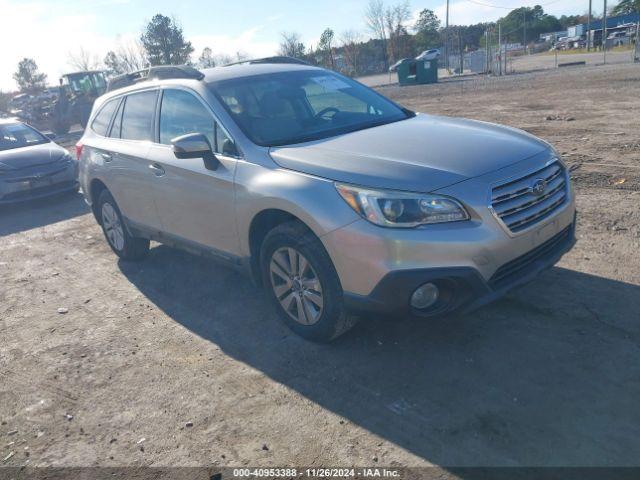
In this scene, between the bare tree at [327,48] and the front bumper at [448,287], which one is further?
the bare tree at [327,48]

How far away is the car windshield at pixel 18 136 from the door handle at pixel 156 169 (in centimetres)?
707

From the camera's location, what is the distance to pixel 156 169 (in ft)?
16.2

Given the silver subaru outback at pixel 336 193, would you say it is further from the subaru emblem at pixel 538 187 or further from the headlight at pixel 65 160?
the headlight at pixel 65 160

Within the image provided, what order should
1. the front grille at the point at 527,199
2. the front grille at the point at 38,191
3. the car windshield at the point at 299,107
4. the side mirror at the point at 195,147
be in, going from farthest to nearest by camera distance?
the front grille at the point at 38,191 < the car windshield at the point at 299,107 < the side mirror at the point at 195,147 < the front grille at the point at 527,199

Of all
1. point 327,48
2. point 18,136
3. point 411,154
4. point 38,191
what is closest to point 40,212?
point 38,191

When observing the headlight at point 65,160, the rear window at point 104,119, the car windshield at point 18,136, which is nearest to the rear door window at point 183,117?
the rear window at point 104,119

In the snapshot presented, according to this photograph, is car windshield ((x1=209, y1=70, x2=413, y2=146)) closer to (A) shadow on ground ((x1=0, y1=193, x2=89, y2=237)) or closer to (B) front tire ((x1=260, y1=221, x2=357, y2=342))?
(B) front tire ((x1=260, y1=221, x2=357, y2=342))

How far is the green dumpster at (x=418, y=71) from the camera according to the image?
3139 centimetres

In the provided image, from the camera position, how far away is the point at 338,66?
49312 mm

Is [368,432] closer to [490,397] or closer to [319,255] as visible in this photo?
[490,397]

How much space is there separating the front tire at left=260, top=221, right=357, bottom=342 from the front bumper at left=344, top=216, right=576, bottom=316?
19cm

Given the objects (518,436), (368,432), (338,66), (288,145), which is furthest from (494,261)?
(338,66)

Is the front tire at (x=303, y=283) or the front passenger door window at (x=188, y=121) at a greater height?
the front passenger door window at (x=188, y=121)

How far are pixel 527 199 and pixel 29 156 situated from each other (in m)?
9.22
